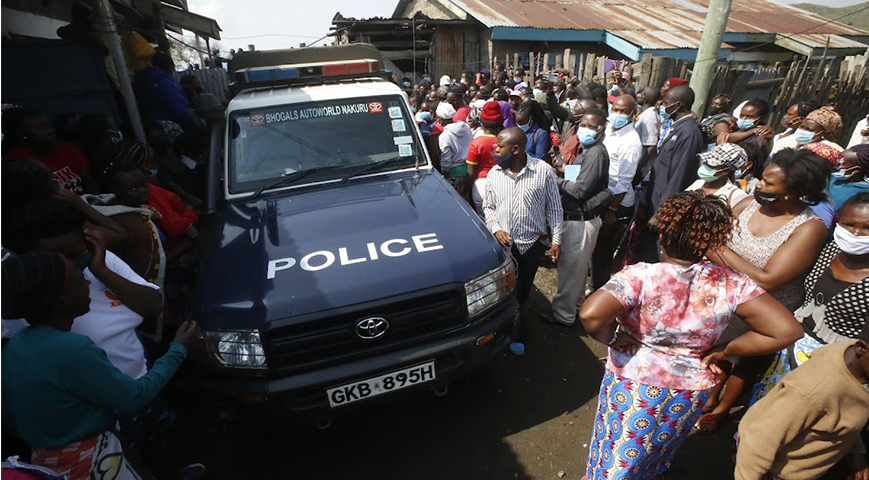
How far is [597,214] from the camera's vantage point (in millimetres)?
3787

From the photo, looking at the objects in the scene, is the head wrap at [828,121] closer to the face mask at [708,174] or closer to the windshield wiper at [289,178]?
the face mask at [708,174]

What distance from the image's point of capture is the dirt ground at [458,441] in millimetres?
2666

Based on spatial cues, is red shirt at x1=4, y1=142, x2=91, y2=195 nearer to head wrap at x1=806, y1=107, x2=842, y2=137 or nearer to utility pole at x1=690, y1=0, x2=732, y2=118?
head wrap at x1=806, y1=107, x2=842, y2=137

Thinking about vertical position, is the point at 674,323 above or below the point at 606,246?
above

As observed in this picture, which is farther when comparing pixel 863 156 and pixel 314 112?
pixel 314 112

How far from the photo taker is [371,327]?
237 cm

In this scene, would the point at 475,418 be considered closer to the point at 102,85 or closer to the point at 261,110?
the point at 261,110

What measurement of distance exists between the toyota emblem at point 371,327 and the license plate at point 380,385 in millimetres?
241

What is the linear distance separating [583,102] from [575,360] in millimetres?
3151

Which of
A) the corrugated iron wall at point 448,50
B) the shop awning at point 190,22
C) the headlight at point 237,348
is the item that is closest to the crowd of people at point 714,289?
the headlight at point 237,348

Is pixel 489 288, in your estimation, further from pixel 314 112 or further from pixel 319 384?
pixel 314 112

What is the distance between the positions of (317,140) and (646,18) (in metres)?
17.3

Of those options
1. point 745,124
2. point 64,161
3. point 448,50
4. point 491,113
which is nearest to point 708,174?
point 491,113

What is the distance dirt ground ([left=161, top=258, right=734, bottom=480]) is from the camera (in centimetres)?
267
